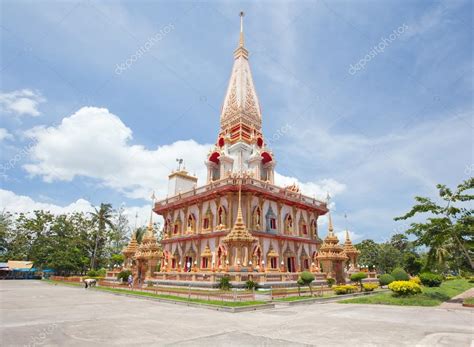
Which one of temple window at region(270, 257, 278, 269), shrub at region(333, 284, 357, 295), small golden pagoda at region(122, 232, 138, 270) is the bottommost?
shrub at region(333, 284, 357, 295)

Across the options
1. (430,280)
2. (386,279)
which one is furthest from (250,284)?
(430,280)

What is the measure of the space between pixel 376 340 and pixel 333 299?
38.6ft

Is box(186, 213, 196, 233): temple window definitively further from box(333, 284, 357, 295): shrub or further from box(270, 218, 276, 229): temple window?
box(333, 284, 357, 295): shrub

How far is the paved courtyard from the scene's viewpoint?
7738mm

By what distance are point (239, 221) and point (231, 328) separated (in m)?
14.3

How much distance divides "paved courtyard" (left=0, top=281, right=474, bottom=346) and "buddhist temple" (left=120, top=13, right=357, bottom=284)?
9.82 metres

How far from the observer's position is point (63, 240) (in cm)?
4831

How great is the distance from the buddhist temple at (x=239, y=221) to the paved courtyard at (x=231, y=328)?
9823 millimetres

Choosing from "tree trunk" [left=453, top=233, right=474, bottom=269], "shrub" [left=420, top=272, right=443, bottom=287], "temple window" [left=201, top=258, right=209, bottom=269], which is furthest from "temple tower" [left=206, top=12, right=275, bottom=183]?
"tree trunk" [left=453, top=233, right=474, bottom=269]

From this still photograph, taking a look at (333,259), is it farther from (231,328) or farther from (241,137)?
(231,328)

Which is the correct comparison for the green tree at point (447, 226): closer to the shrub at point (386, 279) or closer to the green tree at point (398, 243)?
the shrub at point (386, 279)


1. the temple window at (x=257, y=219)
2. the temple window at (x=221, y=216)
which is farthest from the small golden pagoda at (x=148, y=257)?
the temple window at (x=257, y=219)

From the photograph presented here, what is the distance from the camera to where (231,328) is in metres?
9.57

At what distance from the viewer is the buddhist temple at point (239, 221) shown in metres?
25.0
